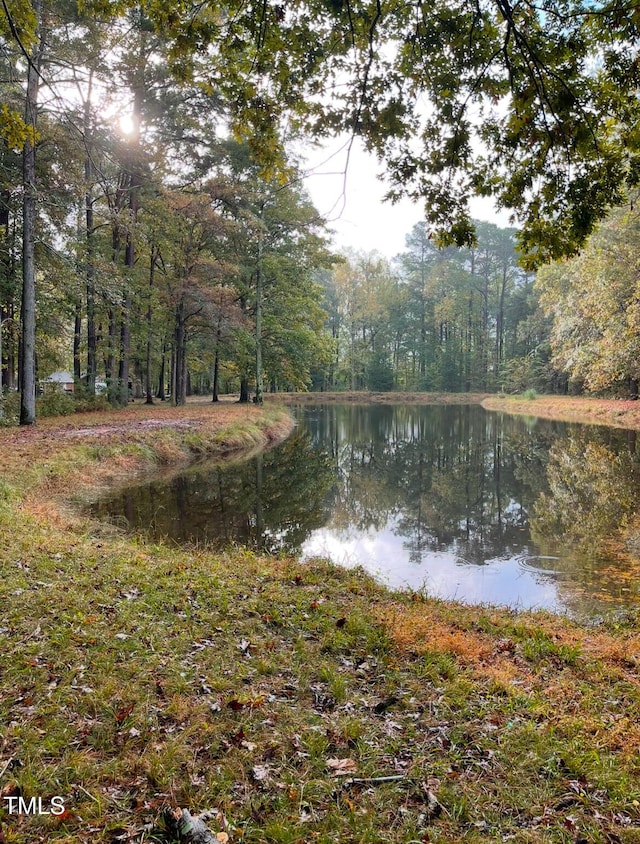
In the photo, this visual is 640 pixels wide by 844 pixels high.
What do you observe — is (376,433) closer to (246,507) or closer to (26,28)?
(246,507)

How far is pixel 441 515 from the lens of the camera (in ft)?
34.1

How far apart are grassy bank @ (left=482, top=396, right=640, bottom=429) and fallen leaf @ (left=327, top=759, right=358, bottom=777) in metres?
24.8

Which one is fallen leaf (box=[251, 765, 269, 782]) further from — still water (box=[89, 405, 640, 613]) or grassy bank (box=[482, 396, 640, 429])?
grassy bank (box=[482, 396, 640, 429])

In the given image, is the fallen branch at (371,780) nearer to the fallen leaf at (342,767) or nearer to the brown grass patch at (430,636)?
the fallen leaf at (342,767)

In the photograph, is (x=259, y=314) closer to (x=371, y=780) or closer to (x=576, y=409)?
(x=576, y=409)

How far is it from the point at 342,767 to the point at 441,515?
321 inches

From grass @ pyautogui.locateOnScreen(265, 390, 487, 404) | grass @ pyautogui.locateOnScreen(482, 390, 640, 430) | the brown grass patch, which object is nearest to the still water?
the brown grass patch

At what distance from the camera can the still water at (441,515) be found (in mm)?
6750

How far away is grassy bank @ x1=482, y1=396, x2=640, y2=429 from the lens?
83.4 feet

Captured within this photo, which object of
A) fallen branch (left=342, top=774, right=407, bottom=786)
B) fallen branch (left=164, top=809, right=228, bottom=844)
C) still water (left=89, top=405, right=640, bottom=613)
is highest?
fallen branch (left=164, top=809, right=228, bottom=844)

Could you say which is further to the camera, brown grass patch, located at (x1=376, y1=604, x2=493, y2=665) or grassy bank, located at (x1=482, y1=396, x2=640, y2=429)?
grassy bank, located at (x1=482, y1=396, x2=640, y2=429)

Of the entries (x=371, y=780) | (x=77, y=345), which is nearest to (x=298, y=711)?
(x=371, y=780)

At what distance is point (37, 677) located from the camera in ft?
10.3

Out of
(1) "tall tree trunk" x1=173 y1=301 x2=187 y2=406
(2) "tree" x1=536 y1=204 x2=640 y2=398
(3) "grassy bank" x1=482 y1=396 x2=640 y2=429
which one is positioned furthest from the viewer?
(3) "grassy bank" x1=482 y1=396 x2=640 y2=429
